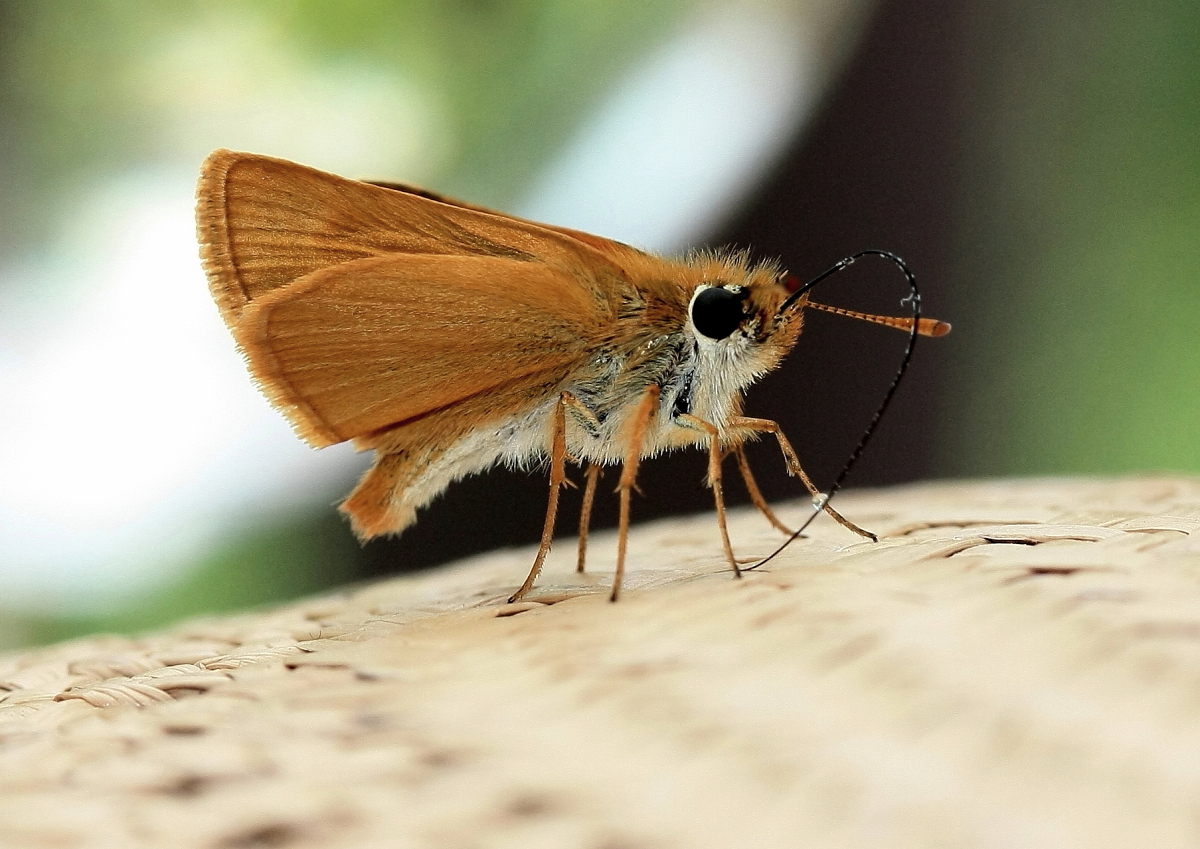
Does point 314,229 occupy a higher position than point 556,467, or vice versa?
point 314,229

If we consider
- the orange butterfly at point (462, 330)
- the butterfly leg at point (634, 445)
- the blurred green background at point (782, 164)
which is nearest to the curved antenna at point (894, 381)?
the orange butterfly at point (462, 330)

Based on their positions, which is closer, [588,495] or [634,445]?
[634,445]

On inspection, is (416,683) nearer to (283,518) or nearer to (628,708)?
(628,708)

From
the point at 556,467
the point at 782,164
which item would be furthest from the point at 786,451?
the point at 782,164

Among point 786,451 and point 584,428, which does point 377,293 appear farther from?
point 786,451


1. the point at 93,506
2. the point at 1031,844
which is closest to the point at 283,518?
the point at 93,506

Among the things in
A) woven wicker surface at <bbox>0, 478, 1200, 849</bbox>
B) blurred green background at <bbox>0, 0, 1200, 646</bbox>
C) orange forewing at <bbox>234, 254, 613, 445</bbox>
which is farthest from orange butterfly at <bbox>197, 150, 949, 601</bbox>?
blurred green background at <bbox>0, 0, 1200, 646</bbox>

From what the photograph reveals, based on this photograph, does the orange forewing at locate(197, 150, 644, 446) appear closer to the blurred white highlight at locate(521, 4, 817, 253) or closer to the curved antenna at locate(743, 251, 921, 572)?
the curved antenna at locate(743, 251, 921, 572)
